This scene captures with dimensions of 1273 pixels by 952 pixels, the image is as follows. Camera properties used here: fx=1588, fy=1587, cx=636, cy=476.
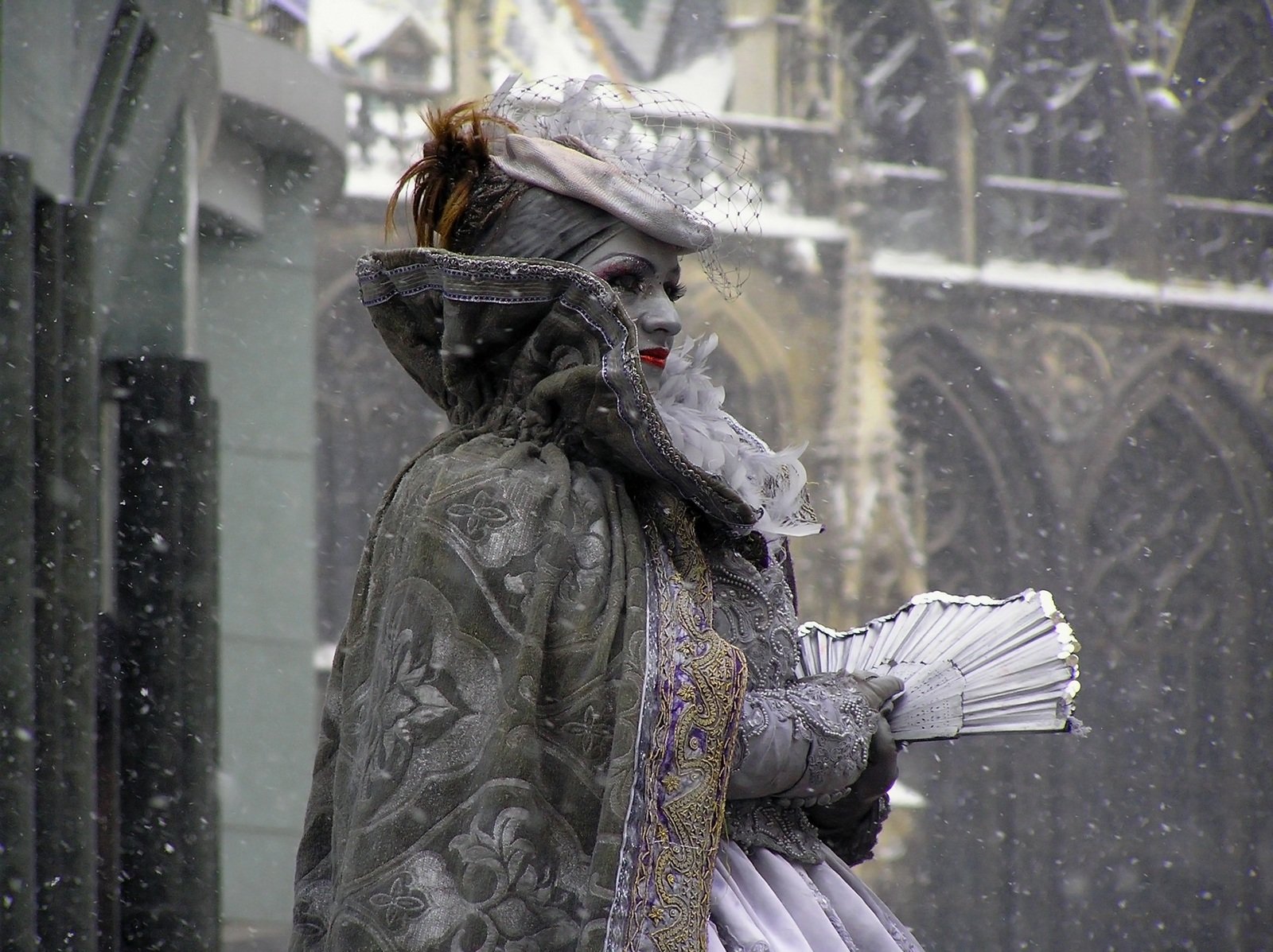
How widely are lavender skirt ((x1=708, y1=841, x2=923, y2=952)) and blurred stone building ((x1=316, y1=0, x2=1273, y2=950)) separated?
9.76 metres

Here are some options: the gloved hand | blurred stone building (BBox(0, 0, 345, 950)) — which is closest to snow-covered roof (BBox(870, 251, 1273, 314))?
blurred stone building (BBox(0, 0, 345, 950))

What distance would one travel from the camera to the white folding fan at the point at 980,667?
6.07 ft

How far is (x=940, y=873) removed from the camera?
1208cm

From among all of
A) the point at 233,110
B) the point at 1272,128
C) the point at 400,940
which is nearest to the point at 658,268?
the point at 400,940

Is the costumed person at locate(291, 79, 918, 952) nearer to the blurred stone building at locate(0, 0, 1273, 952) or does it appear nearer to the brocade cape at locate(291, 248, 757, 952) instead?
the brocade cape at locate(291, 248, 757, 952)

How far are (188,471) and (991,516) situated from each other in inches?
381

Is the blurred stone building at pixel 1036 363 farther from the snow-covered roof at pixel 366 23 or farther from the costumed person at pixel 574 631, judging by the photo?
the costumed person at pixel 574 631

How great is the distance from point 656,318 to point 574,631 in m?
0.39

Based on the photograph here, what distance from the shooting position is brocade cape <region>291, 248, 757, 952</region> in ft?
4.94

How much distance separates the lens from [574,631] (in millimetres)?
1575

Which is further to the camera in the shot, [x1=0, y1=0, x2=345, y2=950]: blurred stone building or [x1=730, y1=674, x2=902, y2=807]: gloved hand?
[x1=0, y1=0, x2=345, y2=950]: blurred stone building

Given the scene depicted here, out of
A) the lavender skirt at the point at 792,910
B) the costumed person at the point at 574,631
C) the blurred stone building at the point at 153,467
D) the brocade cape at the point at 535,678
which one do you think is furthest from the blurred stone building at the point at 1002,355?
the lavender skirt at the point at 792,910

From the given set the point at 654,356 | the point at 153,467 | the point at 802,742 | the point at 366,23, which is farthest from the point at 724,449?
the point at 366,23

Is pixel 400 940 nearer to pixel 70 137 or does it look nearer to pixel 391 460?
pixel 70 137
